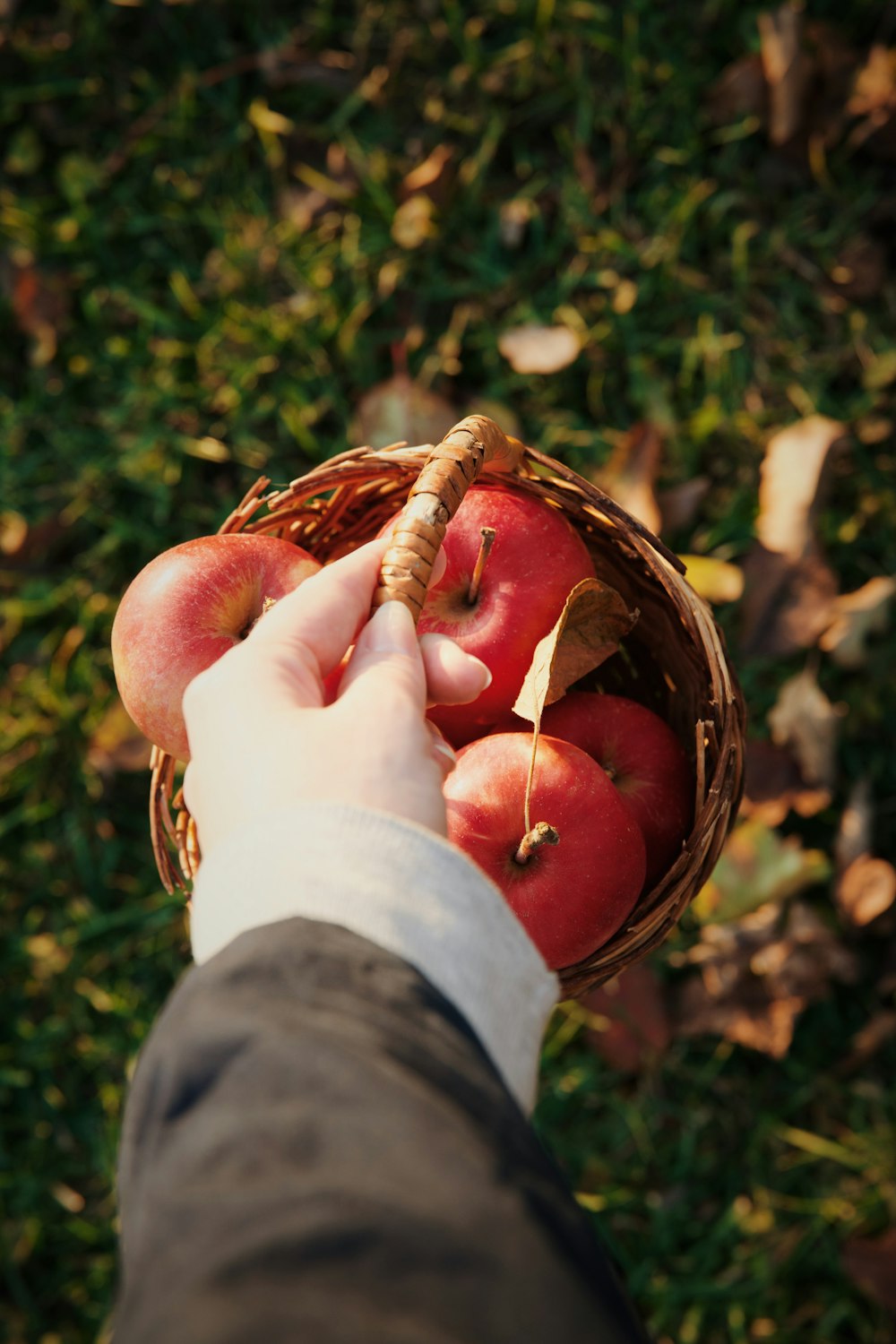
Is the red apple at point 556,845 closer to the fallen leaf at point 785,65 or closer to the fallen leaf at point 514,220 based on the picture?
the fallen leaf at point 514,220

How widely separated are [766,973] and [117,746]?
3.87 ft

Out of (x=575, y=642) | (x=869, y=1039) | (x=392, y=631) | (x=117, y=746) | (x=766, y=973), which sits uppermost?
(x=392, y=631)

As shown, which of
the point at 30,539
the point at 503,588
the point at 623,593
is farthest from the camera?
the point at 30,539

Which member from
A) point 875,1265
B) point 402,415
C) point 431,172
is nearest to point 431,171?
point 431,172

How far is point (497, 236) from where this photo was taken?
198 cm

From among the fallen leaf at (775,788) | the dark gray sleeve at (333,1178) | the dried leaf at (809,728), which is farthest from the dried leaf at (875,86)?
the dark gray sleeve at (333,1178)

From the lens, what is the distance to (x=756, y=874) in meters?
1.66

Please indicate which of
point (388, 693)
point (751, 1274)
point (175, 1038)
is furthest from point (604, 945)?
point (751, 1274)

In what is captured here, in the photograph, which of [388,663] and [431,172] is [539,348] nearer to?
[431,172]

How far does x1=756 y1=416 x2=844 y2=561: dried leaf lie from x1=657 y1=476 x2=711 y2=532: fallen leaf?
110 mm

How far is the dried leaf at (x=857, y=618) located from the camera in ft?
5.68

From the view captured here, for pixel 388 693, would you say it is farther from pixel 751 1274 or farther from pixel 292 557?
pixel 751 1274

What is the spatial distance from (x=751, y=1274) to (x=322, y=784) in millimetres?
1341

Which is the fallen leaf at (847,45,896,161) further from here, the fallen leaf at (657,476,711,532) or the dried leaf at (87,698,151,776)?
the dried leaf at (87,698,151,776)
